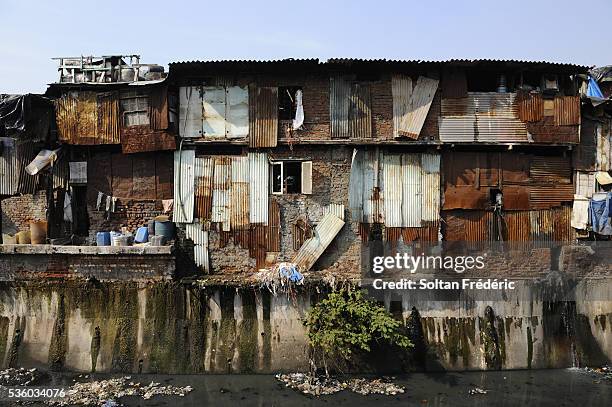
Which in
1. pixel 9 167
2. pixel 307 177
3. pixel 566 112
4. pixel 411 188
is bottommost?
pixel 411 188

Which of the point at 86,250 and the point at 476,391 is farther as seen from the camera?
the point at 86,250

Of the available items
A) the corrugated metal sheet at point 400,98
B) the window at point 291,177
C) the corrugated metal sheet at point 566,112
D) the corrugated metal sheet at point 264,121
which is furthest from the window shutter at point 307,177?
the corrugated metal sheet at point 566,112

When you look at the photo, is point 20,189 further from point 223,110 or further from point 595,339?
point 595,339

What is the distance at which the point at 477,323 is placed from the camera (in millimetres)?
12930

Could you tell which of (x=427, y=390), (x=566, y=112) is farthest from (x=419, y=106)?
(x=427, y=390)

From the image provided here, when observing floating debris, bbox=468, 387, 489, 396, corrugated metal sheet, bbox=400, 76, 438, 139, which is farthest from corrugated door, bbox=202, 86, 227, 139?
floating debris, bbox=468, 387, 489, 396

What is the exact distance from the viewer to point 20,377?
11.7 metres

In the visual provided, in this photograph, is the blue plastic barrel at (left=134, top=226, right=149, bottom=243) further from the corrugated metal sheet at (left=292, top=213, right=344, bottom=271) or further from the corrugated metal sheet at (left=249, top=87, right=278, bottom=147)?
the corrugated metal sheet at (left=292, top=213, right=344, bottom=271)

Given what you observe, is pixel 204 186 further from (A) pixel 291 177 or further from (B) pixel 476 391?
(B) pixel 476 391

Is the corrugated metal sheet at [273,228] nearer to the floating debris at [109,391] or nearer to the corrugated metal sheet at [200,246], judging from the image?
the corrugated metal sheet at [200,246]

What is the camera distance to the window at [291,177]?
13.5m

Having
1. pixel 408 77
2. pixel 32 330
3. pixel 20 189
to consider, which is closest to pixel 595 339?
pixel 408 77

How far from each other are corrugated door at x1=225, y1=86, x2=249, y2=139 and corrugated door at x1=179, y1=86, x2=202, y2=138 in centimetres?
90

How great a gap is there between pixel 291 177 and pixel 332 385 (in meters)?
6.39
